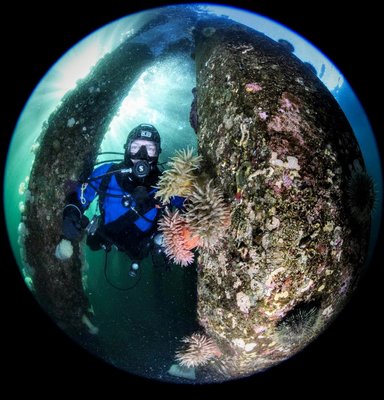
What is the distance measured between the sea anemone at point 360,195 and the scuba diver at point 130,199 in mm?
2935

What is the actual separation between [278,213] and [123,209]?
3328 millimetres

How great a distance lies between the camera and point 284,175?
3049 mm

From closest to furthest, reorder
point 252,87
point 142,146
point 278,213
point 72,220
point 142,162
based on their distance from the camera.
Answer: point 278,213
point 252,87
point 72,220
point 142,162
point 142,146

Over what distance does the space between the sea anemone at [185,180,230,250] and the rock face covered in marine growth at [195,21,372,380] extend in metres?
0.13

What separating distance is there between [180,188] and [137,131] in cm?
236

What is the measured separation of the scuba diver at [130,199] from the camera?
4.95m

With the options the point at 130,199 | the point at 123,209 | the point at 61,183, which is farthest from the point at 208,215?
the point at 61,183

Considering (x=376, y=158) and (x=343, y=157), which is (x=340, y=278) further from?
(x=376, y=158)

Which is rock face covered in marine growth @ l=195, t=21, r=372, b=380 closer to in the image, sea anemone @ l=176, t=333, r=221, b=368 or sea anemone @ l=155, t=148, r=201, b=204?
sea anemone @ l=176, t=333, r=221, b=368

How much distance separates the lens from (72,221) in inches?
180

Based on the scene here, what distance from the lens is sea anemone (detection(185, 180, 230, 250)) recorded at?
3.21 metres

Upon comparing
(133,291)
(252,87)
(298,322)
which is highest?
(252,87)

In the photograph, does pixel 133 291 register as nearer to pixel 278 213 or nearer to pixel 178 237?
pixel 178 237

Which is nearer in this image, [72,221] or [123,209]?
[72,221]
